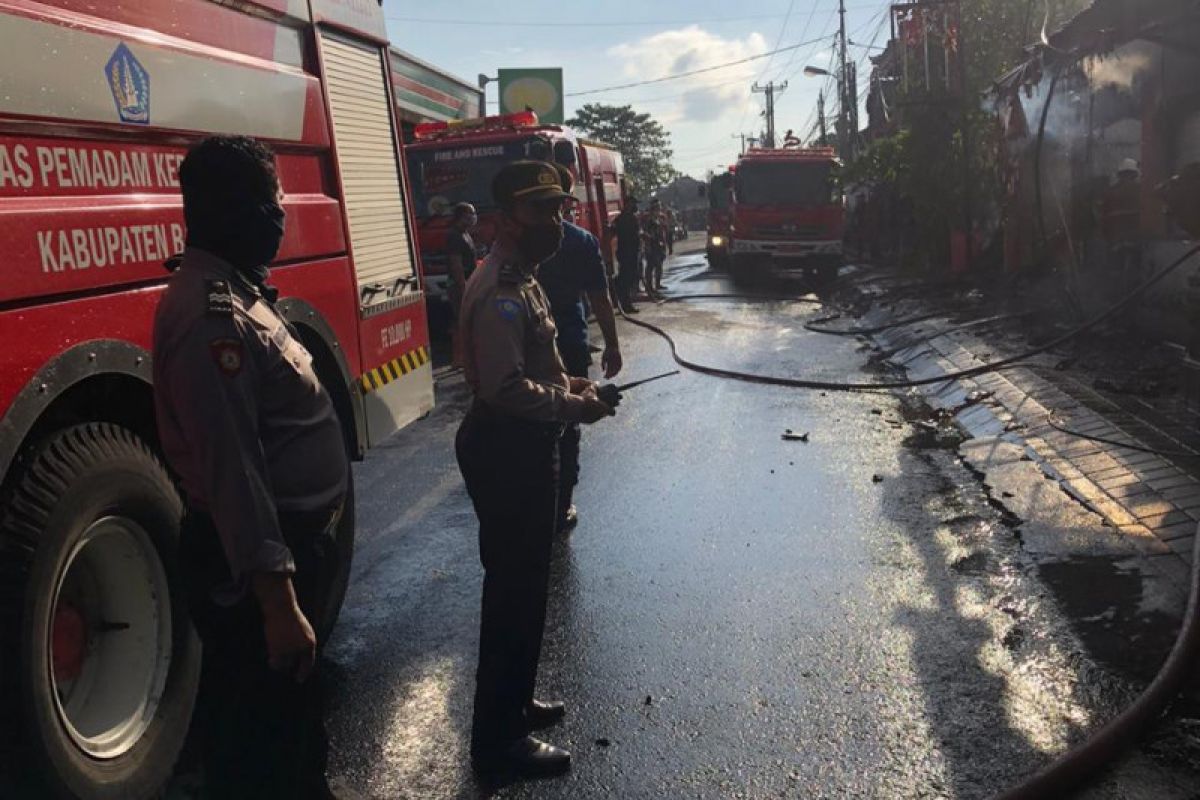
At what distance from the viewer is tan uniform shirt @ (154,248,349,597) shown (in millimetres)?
A: 2082

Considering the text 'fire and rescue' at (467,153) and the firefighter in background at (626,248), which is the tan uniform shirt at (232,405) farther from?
the firefighter in background at (626,248)

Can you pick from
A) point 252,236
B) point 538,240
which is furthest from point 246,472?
point 538,240

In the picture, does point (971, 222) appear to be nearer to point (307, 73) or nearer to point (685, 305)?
point (685, 305)

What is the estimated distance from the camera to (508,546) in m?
3.36

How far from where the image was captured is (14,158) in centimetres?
273

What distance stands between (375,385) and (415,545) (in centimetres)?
112

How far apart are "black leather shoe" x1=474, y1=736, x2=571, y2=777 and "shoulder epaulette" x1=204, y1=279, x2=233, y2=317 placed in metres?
1.87

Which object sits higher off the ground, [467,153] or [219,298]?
[467,153]

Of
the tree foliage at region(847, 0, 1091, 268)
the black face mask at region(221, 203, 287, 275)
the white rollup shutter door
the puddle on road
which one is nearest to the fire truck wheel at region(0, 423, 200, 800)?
the black face mask at region(221, 203, 287, 275)

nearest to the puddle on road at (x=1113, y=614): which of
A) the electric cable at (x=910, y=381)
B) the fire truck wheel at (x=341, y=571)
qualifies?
the fire truck wheel at (x=341, y=571)

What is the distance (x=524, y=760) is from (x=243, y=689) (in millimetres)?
1284

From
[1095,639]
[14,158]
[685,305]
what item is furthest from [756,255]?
[14,158]

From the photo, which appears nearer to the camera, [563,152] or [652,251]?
[563,152]

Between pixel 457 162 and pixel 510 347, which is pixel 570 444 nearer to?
pixel 510 347
